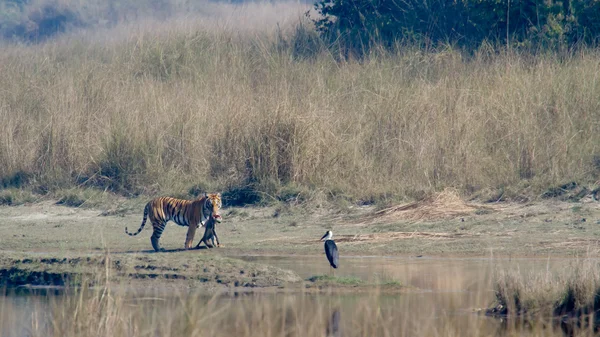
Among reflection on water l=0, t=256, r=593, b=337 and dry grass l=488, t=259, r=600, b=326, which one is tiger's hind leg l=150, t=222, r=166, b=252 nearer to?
reflection on water l=0, t=256, r=593, b=337

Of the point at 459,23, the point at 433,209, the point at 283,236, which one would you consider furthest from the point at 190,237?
the point at 459,23

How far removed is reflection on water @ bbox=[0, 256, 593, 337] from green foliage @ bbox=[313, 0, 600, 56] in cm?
700

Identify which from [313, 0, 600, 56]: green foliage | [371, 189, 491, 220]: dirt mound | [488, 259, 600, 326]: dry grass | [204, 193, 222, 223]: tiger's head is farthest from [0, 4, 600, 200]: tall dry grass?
[488, 259, 600, 326]: dry grass

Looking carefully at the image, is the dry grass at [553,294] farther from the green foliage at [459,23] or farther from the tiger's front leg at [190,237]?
the green foliage at [459,23]

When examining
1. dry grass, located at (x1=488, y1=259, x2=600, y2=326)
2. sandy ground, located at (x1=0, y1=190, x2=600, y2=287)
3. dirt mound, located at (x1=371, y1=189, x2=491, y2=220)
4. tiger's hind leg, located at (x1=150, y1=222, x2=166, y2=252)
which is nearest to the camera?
dry grass, located at (x1=488, y1=259, x2=600, y2=326)

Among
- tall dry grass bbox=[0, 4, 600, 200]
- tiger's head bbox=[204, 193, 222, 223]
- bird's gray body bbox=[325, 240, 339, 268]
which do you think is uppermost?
tall dry grass bbox=[0, 4, 600, 200]

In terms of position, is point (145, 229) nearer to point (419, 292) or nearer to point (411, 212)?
point (411, 212)

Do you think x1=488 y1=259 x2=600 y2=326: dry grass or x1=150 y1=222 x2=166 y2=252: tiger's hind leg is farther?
x1=150 y1=222 x2=166 y2=252: tiger's hind leg

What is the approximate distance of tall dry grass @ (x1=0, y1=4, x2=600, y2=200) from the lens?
12359mm

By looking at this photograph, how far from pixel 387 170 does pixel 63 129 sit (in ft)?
15.8

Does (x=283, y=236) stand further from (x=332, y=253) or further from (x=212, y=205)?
(x=332, y=253)

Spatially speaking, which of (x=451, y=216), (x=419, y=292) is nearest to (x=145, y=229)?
(x=451, y=216)

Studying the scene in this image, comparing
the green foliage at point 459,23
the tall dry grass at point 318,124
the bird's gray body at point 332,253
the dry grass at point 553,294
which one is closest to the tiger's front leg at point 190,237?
the bird's gray body at point 332,253

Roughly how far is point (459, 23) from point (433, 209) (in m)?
6.99
